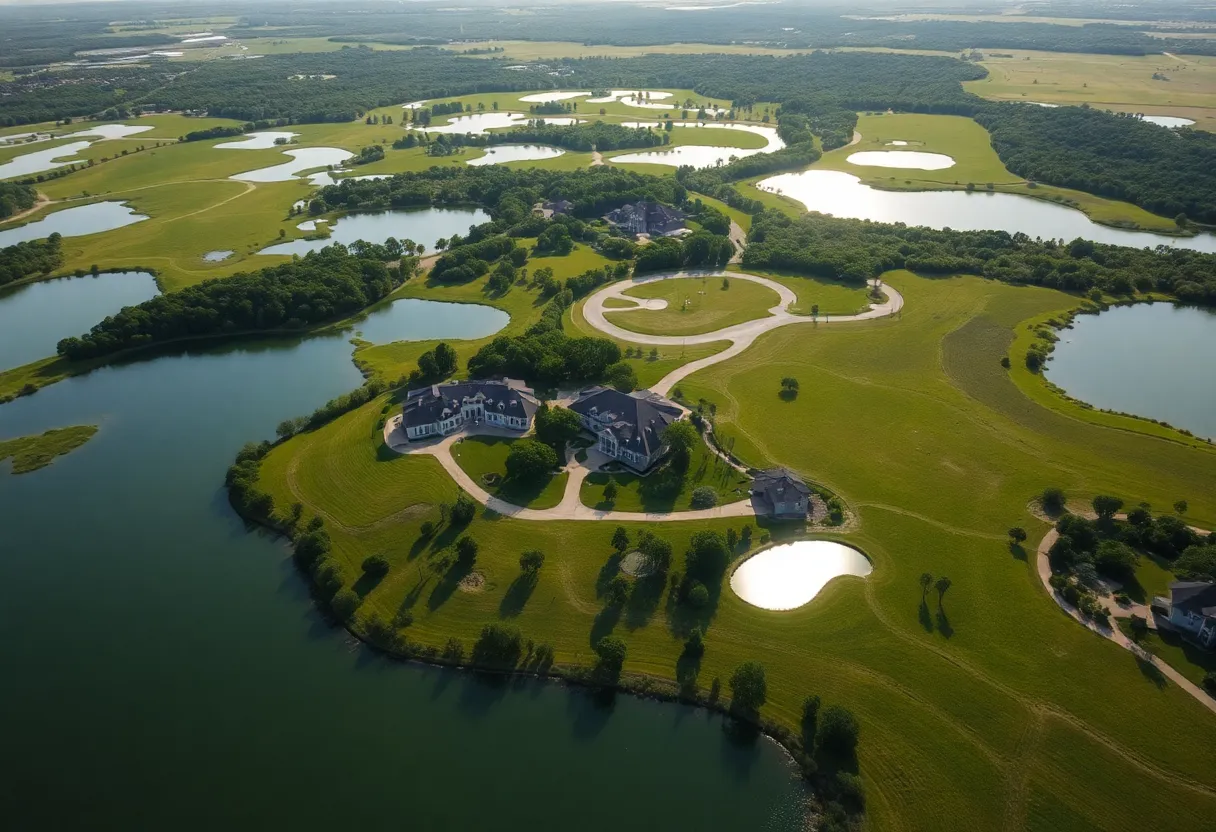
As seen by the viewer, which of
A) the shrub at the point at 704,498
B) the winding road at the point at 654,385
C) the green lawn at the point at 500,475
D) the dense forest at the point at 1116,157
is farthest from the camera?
the dense forest at the point at 1116,157

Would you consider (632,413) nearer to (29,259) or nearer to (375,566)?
(375,566)

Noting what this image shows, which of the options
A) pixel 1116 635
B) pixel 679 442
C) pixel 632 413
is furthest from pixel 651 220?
pixel 1116 635

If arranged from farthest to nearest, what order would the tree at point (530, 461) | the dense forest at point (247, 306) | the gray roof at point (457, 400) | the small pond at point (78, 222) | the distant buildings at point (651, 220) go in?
the small pond at point (78, 222)
the distant buildings at point (651, 220)
the dense forest at point (247, 306)
the gray roof at point (457, 400)
the tree at point (530, 461)

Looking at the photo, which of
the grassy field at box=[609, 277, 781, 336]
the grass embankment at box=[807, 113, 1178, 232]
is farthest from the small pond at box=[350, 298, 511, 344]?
the grass embankment at box=[807, 113, 1178, 232]

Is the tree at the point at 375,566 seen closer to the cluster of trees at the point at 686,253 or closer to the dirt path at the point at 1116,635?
the dirt path at the point at 1116,635

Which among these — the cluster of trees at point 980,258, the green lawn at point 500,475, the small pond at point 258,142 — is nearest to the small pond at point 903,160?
the cluster of trees at point 980,258

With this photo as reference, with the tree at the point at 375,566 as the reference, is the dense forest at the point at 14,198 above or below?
below

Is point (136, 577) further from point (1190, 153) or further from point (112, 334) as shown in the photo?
point (1190, 153)

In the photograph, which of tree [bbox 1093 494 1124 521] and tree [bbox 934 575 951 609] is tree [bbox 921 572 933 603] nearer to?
tree [bbox 934 575 951 609]
